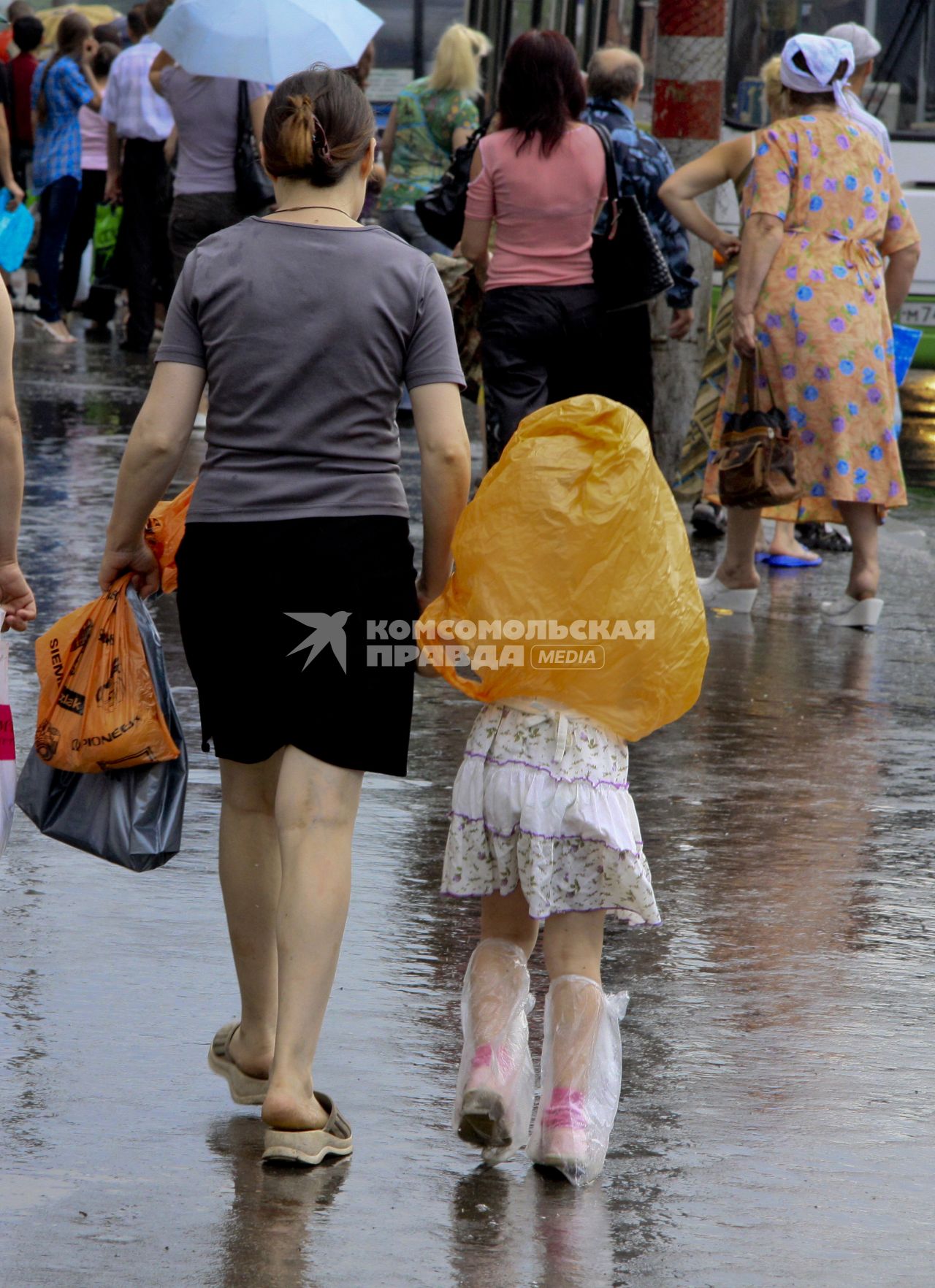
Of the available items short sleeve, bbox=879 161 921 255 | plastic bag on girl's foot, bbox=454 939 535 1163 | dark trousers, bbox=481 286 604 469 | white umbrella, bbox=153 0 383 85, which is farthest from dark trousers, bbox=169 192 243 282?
plastic bag on girl's foot, bbox=454 939 535 1163

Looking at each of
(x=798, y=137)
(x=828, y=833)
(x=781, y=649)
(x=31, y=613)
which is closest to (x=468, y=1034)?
(x=31, y=613)

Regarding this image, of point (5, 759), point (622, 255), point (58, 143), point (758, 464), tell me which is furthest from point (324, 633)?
point (58, 143)

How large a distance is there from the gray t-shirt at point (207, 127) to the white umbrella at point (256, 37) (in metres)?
0.23

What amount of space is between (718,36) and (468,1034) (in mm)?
7387

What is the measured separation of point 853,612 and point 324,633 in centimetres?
461

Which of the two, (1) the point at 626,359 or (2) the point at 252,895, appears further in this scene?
(1) the point at 626,359

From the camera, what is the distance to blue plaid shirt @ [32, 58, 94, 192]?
15.7m

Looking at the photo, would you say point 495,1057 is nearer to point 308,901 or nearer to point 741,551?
point 308,901

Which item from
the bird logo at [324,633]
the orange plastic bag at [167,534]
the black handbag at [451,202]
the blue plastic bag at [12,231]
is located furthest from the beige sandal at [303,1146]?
the black handbag at [451,202]

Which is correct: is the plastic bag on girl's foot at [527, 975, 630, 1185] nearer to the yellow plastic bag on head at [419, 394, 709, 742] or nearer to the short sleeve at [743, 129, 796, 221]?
the yellow plastic bag on head at [419, 394, 709, 742]

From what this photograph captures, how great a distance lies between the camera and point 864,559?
7.49 m

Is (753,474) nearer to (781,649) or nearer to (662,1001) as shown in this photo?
(781,649)

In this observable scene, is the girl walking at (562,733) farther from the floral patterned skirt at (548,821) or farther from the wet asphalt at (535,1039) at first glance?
the wet asphalt at (535,1039)

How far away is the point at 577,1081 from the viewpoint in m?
3.24
